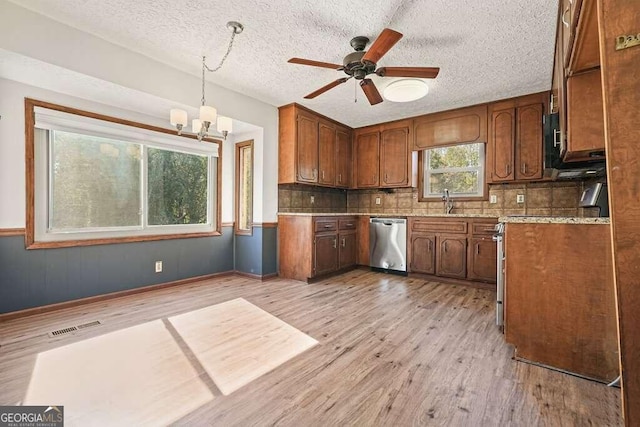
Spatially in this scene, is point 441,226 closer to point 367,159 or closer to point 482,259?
point 482,259

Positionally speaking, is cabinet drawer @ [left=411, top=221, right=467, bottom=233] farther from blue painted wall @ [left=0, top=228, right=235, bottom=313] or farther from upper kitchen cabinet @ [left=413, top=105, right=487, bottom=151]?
blue painted wall @ [left=0, top=228, right=235, bottom=313]

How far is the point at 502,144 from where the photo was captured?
3.85m

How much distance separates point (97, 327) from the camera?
2.36 m

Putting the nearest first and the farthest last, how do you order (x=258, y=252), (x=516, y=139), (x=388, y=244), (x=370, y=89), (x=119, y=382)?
1. (x=119, y=382)
2. (x=370, y=89)
3. (x=516, y=139)
4. (x=258, y=252)
5. (x=388, y=244)

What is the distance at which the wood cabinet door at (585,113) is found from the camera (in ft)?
5.63

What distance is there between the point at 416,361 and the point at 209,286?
2.70m

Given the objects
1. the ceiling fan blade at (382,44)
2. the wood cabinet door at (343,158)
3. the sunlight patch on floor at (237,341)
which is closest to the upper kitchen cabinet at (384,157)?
the wood cabinet door at (343,158)

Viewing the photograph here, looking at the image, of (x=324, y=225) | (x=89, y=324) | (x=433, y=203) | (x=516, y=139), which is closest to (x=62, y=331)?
(x=89, y=324)

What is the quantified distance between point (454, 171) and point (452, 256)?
1.37 meters

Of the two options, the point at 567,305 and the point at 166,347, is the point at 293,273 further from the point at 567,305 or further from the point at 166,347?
the point at 567,305

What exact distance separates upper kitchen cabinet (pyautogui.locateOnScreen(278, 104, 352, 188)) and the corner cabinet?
153 centimetres

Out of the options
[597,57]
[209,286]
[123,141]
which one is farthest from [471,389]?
[123,141]

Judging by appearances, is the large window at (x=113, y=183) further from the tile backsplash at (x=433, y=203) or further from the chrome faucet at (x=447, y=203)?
the chrome faucet at (x=447, y=203)

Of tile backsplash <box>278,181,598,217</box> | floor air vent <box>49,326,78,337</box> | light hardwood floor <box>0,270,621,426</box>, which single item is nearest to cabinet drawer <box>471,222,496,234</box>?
tile backsplash <box>278,181,598,217</box>
